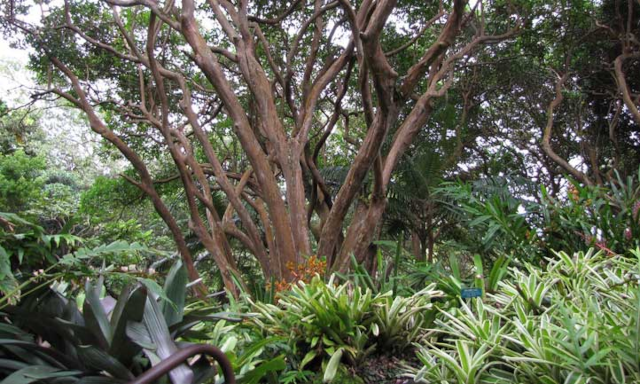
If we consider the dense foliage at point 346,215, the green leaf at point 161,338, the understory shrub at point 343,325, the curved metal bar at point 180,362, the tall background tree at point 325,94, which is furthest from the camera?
the tall background tree at point 325,94

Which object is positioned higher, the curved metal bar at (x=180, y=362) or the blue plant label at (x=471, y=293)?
the curved metal bar at (x=180, y=362)

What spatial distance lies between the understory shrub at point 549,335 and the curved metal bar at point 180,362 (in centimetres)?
98

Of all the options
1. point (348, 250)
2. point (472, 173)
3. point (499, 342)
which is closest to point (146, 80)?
point (348, 250)

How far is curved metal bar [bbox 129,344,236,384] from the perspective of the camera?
1.22 metres

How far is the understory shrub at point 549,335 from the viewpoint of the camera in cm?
169

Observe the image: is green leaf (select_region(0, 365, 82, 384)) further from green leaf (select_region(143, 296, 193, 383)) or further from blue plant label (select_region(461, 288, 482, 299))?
blue plant label (select_region(461, 288, 482, 299))

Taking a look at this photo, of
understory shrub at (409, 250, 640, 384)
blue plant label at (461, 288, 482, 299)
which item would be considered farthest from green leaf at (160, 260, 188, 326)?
blue plant label at (461, 288, 482, 299)

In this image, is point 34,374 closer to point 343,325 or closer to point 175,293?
point 175,293

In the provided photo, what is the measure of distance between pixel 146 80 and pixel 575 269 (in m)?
7.34

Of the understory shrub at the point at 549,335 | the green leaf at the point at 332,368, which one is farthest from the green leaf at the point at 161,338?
the understory shrub at the point at 549,335

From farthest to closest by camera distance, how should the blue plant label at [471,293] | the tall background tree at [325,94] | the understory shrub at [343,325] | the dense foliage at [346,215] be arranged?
the tall background tree at [325,94]
the blue plant label at [471,293]
the understory shrub at [343,325]
the dense foliage at [346,215]

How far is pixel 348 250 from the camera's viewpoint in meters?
4.59

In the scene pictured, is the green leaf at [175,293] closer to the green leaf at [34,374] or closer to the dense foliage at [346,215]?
the dense foliage at [346,215]

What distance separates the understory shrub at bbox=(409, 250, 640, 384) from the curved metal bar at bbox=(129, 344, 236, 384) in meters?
0.98
